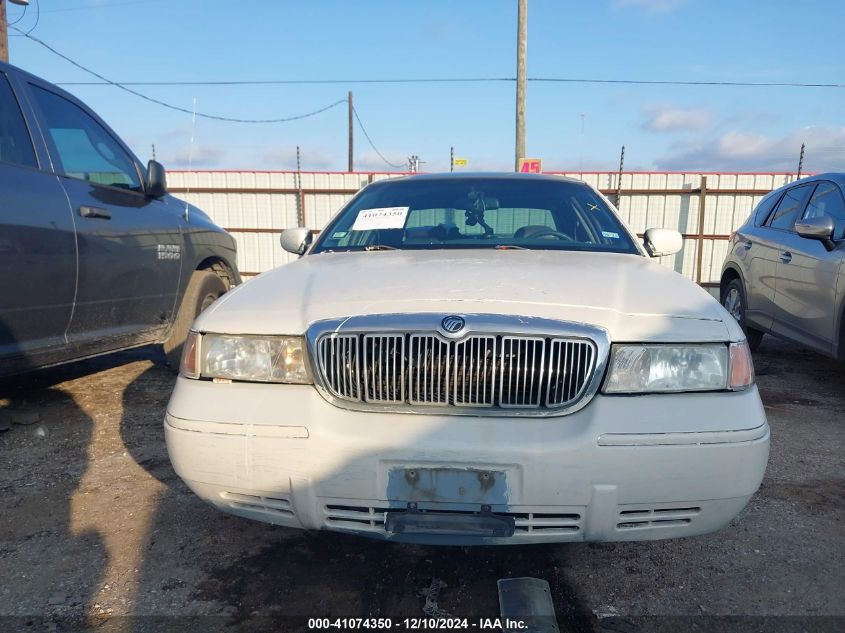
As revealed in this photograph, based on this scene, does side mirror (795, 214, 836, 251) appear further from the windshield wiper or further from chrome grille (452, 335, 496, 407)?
chrome grille (452, 335, 496, 407)

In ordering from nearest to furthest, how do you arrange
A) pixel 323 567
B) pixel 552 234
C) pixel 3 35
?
pixel 323 567 → pixel 552 234 → pixel 3 35

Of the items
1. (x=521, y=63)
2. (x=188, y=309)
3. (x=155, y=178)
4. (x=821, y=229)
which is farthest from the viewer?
(x=521, y=63)

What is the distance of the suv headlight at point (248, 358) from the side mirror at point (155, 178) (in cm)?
248

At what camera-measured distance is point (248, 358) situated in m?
2.01

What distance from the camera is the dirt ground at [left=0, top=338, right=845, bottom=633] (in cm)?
197

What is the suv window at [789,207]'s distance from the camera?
524cm

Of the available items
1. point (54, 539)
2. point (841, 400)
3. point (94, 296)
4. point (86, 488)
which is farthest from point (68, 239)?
point (841, 400)

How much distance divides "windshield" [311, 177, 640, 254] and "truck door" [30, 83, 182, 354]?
4.45 feet

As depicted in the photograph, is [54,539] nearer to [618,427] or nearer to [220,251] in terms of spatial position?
[618,427]

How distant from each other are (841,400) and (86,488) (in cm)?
496

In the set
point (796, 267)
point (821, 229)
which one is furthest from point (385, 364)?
point (796, 267)

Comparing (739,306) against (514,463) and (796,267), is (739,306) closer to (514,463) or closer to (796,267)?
(796,267)

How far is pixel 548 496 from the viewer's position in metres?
1.76

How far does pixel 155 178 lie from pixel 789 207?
5096 millimetres
